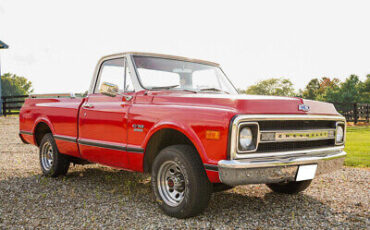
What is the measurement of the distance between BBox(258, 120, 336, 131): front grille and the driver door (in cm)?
175

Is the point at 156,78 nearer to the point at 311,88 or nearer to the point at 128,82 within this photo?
the point at 128,82

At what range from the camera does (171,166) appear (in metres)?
3.81

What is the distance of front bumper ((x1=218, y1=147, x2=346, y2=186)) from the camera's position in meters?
3.17

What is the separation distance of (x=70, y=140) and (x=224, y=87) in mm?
2483

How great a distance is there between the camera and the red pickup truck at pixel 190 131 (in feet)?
10.7

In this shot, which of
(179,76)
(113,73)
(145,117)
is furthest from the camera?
(113,73)

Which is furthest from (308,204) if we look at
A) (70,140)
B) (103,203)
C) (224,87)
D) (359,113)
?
(359,113)

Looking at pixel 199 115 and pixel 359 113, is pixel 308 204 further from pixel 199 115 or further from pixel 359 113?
pixel 359 113

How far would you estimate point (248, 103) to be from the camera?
11.0ft

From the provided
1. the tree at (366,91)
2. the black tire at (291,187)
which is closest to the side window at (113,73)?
the black tire at (291,187)

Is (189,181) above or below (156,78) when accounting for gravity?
below

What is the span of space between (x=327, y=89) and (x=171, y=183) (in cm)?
6683

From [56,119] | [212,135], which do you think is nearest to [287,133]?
[212,135]

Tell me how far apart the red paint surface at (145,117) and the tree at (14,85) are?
10645 cm
